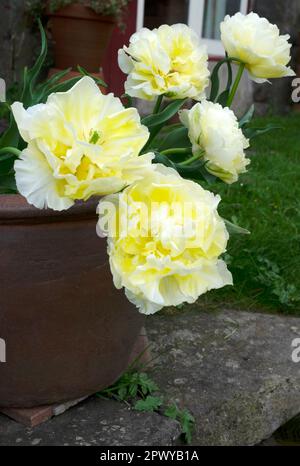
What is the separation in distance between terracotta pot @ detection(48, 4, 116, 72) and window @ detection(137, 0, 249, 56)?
122 cm

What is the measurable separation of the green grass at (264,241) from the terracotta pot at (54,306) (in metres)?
0.63

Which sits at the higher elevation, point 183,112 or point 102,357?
point 183,112

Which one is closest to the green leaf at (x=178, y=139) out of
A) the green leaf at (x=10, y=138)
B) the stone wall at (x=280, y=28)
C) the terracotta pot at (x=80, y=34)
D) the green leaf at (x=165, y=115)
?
the green leaf at (x=165, y=115)

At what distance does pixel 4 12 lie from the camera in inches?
180

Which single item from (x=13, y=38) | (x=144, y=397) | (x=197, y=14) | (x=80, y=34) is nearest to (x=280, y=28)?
(x=197, y=14)

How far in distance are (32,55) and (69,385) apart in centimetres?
389

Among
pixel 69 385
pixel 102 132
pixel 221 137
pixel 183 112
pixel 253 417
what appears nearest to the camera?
pixel 102 132

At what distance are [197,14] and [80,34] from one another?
1836mm

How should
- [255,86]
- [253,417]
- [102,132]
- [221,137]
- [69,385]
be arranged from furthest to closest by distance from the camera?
[255,86] → [253,417] → [69,385] → [221,137] → [102,132]

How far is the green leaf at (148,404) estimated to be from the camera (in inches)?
54.2

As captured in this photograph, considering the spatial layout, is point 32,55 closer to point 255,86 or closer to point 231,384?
point 255,86

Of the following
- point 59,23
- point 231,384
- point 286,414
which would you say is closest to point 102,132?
point 231,384

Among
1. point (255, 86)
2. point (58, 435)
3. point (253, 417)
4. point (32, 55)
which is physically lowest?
point (255, 86)

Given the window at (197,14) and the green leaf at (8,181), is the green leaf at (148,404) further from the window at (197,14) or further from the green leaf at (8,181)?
the window at (197,14)
